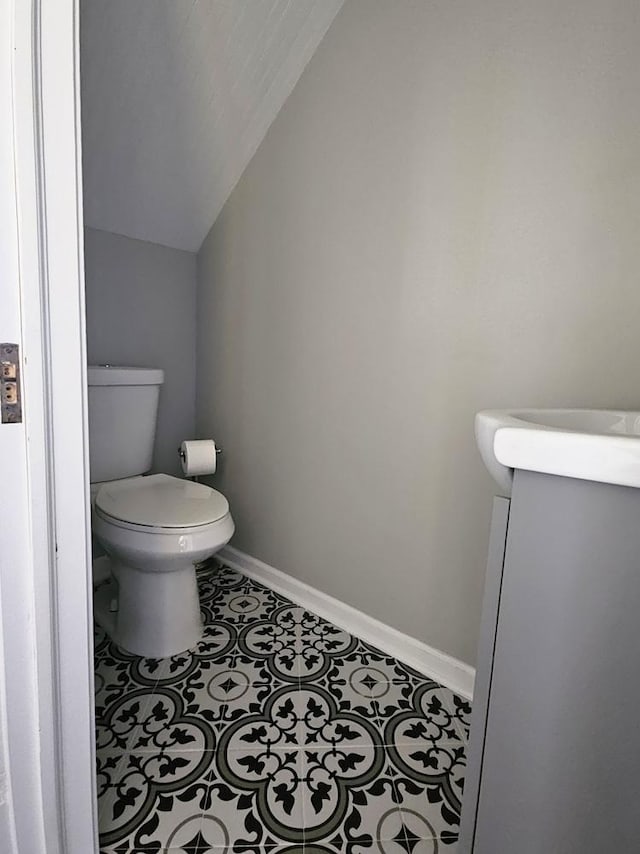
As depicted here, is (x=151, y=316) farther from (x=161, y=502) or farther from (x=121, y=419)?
(x=161, y=502)

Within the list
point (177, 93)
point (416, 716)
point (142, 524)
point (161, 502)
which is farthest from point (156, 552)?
point (177, 93)

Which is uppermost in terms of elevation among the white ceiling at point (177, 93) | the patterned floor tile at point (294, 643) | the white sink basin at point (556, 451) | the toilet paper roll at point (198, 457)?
the white ceiling at point (177, 93)

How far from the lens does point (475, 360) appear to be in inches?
48.5

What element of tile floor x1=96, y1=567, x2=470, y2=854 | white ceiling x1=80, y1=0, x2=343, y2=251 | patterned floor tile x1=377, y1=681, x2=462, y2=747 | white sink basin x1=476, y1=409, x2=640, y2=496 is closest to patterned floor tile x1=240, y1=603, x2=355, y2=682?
tile floor x1=96, y1=567, x2=470, y2=854

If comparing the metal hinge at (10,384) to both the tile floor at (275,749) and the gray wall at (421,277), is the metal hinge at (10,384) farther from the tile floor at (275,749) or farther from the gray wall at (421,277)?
the gray wall at (421,277)

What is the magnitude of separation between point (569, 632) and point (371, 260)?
3.90 feet

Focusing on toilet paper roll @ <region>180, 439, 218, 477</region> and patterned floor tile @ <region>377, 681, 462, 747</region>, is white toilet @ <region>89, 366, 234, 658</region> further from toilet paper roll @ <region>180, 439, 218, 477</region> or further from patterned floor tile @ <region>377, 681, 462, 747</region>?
patterned floor tile @ <region>377, 681, 462, 747</region>

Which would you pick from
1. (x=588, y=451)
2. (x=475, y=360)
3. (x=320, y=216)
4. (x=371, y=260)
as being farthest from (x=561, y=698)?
(x=320, y=216)

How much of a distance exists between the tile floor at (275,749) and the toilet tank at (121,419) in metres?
0.60

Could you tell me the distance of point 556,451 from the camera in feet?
1.74

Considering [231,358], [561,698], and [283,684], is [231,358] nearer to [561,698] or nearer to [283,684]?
[283,684]

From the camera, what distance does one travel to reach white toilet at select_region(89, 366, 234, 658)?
51.4 inches

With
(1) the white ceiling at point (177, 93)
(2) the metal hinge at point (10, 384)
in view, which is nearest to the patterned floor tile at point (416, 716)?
(2) the metal hinge at point (10, 384)

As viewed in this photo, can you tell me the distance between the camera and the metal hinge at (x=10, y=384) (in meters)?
0.63
